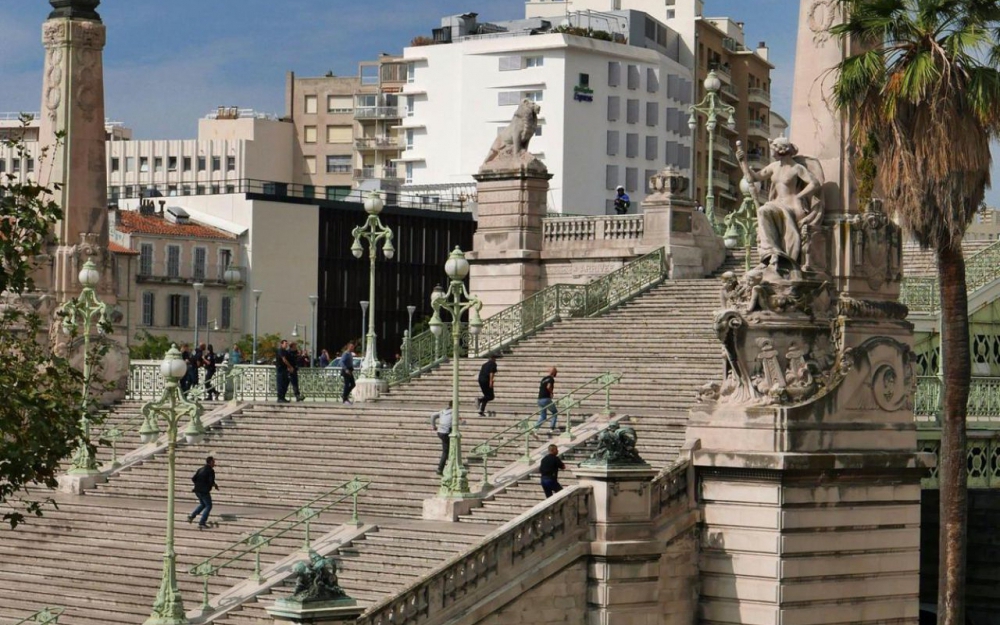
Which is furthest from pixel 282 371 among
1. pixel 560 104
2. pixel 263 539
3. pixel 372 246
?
pixel 560 104

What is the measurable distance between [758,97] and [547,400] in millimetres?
80851

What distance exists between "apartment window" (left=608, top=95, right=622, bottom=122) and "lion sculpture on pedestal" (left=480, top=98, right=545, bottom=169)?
171 ft

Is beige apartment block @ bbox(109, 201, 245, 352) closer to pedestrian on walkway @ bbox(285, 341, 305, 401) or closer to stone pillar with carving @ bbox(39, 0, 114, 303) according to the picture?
stone pillar with carving @ bbox(39, 0, 114, 303)

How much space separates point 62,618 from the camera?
3681 cm

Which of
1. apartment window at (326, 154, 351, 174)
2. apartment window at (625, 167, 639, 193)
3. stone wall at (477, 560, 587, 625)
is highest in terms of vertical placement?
apartment window at (326, 154, 351, 174)

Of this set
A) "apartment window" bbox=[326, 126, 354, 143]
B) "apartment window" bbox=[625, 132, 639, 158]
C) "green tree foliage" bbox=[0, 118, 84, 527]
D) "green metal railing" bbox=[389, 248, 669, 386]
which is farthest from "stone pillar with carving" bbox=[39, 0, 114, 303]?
"apartment window" bbox=[326, 126, 354, 143]

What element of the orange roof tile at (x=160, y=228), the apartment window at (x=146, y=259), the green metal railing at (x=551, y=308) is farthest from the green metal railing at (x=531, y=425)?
the apartment window at (x=146, y=259)

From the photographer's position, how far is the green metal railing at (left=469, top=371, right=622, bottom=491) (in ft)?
128

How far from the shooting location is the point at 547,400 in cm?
4078

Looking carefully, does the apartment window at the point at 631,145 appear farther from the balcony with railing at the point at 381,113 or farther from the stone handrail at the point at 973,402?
the stone handrail at the point at 973,402

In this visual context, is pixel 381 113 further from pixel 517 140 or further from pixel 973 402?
pixel 973 402

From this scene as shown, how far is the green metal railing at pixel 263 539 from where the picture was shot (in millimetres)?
35750

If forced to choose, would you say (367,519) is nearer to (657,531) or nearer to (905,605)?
(657,531)

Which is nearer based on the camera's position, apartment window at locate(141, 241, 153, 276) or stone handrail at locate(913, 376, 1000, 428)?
stone handrail at locate(913, 376, 1000, 428)
